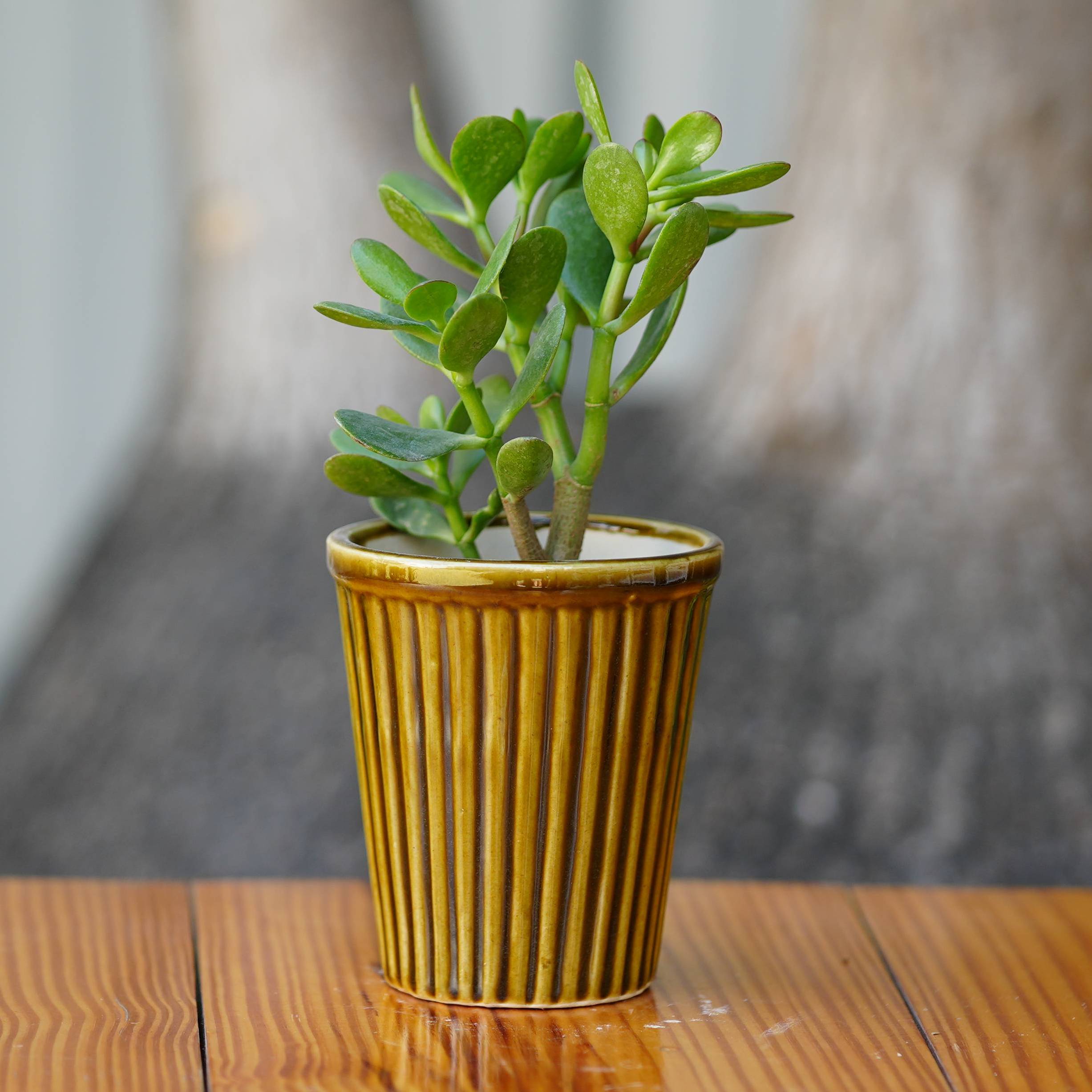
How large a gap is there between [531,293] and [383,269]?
60mm

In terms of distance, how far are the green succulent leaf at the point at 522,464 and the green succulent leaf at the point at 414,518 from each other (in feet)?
0.21

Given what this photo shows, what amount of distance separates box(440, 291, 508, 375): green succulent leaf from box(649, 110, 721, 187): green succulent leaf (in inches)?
3.2

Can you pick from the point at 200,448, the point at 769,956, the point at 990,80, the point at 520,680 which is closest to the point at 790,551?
the point at 990,80

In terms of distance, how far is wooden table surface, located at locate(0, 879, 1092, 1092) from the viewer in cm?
47

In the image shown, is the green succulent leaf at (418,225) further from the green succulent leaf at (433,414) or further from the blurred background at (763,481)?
the blurred background at (763,481)

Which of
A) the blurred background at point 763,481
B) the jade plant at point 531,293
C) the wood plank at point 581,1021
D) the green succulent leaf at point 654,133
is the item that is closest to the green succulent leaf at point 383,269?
the jade plant at point 531,293

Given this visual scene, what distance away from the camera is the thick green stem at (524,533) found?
20.4 inches

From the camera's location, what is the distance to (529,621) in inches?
18.8

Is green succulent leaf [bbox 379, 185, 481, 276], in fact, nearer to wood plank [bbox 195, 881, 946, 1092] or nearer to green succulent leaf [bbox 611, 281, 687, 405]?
green succulent leaf [bbox 611, 281, 687, 405]

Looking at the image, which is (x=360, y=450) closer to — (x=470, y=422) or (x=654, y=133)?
(x=470, y=422)

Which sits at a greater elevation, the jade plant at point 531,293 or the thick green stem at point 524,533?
the jade plant at point 531,293

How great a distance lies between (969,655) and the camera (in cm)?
129

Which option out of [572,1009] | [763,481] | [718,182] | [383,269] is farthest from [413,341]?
[763,481]

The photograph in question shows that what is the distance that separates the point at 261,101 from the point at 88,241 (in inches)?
56.4
